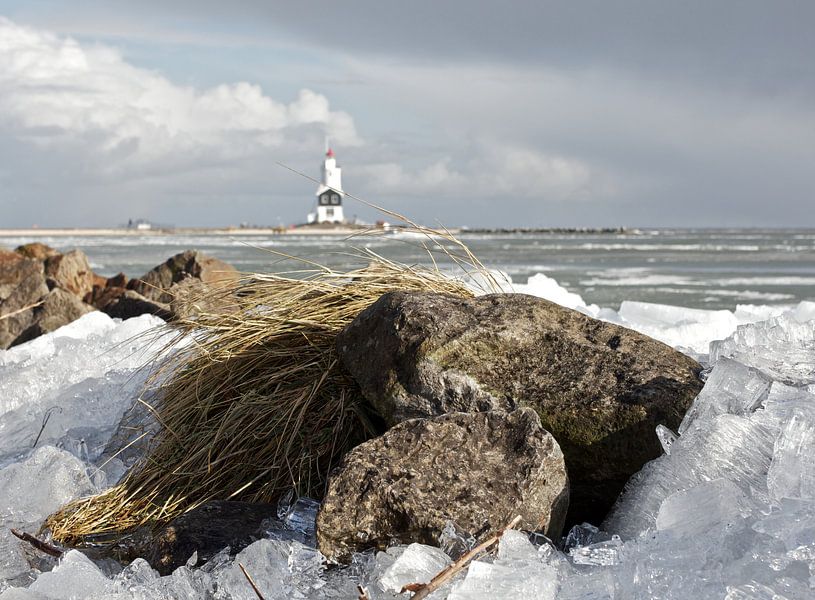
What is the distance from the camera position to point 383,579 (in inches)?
83.8

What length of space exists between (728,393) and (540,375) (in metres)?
0.59

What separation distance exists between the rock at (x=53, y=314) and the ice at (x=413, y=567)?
589cm

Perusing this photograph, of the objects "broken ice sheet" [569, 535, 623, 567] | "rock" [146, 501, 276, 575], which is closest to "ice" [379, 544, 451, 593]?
"broken ice sheet" [569, 535, 623, 567]

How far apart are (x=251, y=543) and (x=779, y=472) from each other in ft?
4.94

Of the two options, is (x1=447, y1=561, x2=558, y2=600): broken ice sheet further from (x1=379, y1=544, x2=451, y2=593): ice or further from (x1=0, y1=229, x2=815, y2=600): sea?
(x1=379, y1=544, x2=451, y2=593): ice

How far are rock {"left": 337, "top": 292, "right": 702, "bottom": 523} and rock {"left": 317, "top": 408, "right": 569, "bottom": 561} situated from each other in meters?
0.24

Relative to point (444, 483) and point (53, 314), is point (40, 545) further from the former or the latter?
point (53, 314)

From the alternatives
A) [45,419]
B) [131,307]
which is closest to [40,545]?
[45,419]

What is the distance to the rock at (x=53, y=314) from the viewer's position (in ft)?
23.9

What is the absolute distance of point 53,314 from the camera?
7441mm

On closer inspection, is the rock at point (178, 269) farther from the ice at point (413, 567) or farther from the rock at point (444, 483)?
the ice at point (413, 567)

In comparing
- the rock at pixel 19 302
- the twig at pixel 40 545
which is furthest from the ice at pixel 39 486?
the rock at pixel 19 302

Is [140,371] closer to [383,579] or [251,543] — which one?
[251,543]

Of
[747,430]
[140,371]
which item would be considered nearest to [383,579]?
[747,430]
